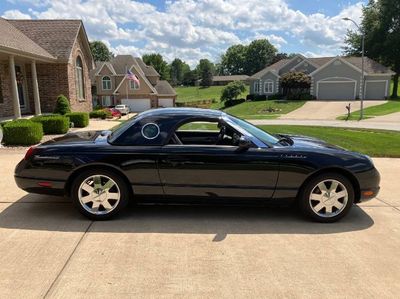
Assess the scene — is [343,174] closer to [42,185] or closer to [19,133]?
[42,185]

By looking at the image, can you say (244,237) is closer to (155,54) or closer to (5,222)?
(5,222)

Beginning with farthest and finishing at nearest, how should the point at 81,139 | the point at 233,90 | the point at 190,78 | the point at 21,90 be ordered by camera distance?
1. the point at 190,78
2. the point at 233,90
3. the point at 21,90
4. the point at 81,139

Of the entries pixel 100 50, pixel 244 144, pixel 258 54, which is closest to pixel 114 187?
pixel 244 144

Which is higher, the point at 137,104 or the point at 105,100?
→ the point at 105,100

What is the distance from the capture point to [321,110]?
1515 inches

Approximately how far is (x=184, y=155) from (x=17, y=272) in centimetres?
215

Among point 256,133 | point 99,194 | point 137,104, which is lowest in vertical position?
point 137,104

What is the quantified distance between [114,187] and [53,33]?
2077 cm

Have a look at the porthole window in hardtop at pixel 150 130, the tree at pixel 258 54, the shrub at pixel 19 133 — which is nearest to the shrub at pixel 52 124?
the shrub at pixel 19 133

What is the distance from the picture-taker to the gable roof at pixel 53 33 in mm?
20734

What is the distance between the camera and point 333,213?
4.62m

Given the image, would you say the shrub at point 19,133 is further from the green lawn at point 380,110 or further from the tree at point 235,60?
the tree at point 235,60

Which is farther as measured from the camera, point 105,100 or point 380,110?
point 105,100

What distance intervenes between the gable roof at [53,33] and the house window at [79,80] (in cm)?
199
